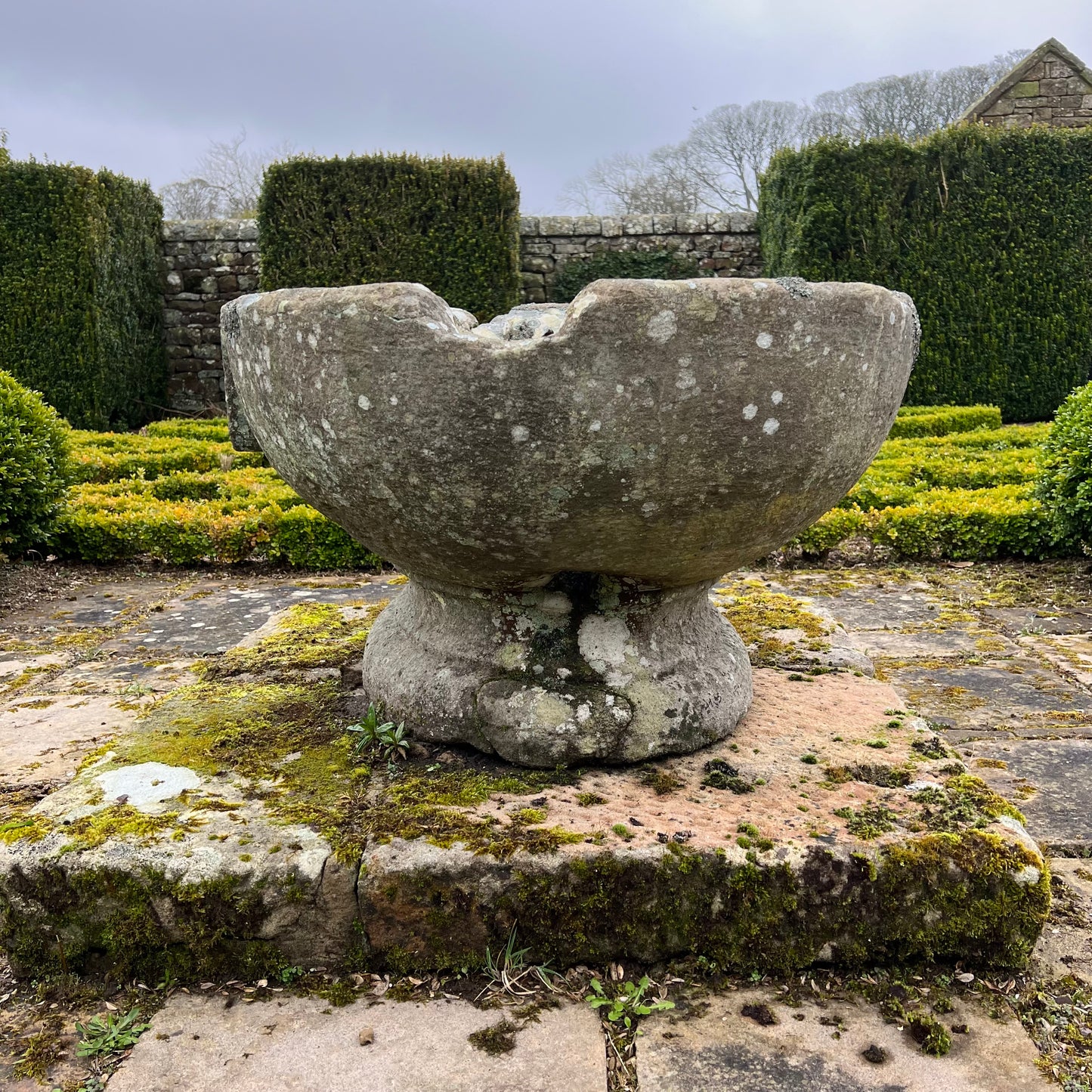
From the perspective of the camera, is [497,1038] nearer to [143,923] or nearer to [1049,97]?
[143,923]

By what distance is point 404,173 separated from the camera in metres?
11.6

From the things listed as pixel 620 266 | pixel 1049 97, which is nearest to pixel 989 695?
pixel 620 266

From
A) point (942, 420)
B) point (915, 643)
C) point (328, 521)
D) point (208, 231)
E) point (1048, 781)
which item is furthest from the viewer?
point (208, 231)

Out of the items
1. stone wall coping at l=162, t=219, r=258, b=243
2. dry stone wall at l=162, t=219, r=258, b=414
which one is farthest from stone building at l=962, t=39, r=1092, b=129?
dry stone wall at l=162, t=219, r=258, b=414

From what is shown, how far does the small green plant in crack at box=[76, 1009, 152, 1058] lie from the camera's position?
1.67m

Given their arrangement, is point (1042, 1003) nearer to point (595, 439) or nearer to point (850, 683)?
point (850, 683)

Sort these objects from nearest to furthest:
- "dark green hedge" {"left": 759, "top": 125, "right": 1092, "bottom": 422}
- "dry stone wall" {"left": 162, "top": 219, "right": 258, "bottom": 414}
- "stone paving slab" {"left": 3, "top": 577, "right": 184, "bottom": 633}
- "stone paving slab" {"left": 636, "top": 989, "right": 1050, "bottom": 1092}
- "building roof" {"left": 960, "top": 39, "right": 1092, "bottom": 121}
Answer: "stone paving slab" {"left": 636, "top": 989, "right": 1050, "bottom": 1092}, "stone paving slab" {"left": 3, "top": 577, "right": 184, "bottom": 633}, "dark green hedge" {"left": 759, "top": 125, "right": 1092, "bottom": 422}, "dry stone wall" {"left": 162, "top": 219, "right": 258, "bottom": 414}, "building roof" {"left": 960, "top": 39, "right": 1092, "bottom": 121}

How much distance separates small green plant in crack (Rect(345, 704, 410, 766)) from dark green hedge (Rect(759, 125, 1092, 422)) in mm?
10814

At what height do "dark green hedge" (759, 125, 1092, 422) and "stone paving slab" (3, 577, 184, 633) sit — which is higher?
"dark green hedge" (759, 125, 1092, 422)

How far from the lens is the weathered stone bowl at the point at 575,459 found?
1.83m

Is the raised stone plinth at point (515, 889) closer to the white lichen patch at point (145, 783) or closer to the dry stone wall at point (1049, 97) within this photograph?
the white lichen patch at point (145, 783)

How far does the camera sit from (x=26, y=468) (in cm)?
533

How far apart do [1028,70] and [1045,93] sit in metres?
0.49

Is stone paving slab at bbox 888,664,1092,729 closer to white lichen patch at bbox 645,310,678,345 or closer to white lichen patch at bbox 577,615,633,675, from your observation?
white lichen patch at bbox 577,615,633,675
